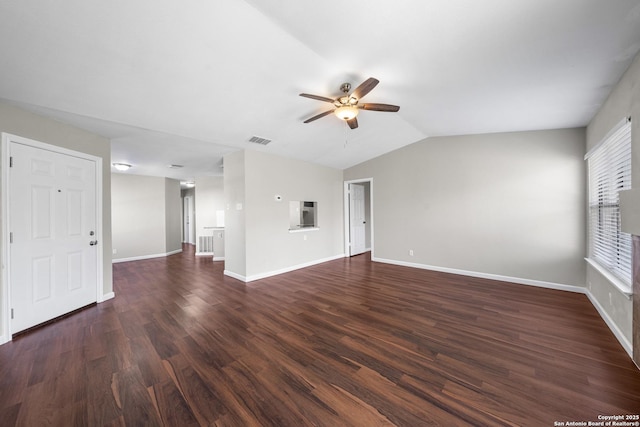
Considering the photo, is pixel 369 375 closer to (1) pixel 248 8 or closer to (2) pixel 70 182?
Answer: (1) pixel 248 8

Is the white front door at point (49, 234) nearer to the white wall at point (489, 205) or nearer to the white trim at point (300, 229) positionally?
the white trim at point (300, 229)

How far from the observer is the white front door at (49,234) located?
8.36 ft

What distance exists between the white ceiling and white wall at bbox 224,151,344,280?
3.88 feet

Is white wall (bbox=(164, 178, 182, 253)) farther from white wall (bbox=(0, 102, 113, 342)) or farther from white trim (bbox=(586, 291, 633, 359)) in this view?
white trim (bbox=(586, 291, 633, 359))


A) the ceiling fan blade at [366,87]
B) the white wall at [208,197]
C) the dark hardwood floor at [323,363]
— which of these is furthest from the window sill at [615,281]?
the white wall at [208,197]

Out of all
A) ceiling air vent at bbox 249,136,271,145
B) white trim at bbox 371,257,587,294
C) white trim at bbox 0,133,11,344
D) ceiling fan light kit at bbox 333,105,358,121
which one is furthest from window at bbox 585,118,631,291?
white trim at bbox 0,133,11,344

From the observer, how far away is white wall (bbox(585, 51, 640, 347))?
1.98 m

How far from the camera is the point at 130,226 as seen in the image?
21.5 ft

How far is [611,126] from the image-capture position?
252 cm

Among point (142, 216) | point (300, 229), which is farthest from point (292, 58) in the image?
point (142, 216)

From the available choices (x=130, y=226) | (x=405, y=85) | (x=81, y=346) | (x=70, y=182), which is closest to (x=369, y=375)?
(x=81, y=346)

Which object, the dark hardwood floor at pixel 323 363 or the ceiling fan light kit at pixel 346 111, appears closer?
the dark hardwood floor at pixel 323 363

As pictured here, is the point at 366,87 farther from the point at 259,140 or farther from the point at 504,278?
the point at 504,278

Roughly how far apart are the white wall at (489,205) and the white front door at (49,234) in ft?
18.0
